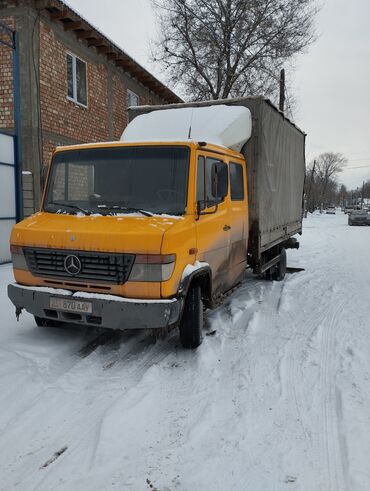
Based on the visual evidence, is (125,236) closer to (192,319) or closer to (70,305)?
(70,305)

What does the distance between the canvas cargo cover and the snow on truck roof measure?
311 mm

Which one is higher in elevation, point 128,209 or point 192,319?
point 128,209

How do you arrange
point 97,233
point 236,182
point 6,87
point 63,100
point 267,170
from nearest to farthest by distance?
1. point 97,233
2. point 236,182
3. point 267,170
4. point 6,87
5. point 63,100

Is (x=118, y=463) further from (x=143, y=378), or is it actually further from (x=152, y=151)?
(x=152, y=151)

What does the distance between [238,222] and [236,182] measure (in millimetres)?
551

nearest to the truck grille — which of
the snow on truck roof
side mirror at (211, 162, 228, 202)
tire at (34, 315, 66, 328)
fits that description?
tire at (34, 315, 66, 328)

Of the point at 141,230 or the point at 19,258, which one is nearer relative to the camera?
the point at 141,230

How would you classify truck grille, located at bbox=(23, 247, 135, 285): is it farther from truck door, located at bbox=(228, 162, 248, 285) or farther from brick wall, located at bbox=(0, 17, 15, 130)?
brick wall, located at bbox=(0, 17, 15, 130)

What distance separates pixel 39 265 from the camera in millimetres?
4461

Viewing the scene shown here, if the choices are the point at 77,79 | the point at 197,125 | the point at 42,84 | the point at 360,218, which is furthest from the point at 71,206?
the point at 360,218

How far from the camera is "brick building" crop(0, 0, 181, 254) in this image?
10680 millimetres

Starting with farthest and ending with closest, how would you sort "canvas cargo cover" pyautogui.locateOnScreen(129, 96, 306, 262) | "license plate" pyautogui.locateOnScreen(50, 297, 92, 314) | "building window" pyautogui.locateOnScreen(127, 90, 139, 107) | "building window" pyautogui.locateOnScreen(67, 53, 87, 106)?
"building window" pyautogui.locateOnScreen(127, 90, 139, 107)
"building window" pyautogui.locateOnScreen(67, 53, 87, 106)
"canvas cargo cover" pyautogui.locateOnScreen(129, 96, 306, 262)
"license plate" pyautogui.locateOnScreen(50, 297, 92, 314)

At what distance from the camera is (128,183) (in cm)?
454

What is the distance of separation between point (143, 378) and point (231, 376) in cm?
86
